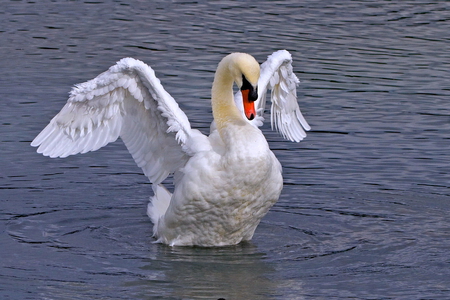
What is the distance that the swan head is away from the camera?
888 cm

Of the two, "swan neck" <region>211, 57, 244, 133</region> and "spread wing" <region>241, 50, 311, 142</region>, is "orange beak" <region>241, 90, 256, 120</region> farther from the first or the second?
"spread wing" <region>241, 50, 311, 142</region>

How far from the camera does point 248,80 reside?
29.3 feet

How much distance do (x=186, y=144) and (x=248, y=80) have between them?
851 millimetres

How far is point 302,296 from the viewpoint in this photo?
318 inches

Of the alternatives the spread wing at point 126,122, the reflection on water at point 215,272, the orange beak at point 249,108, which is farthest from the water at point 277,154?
the orange beak at point 249,108

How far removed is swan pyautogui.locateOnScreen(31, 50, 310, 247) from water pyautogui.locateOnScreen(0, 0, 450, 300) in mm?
288

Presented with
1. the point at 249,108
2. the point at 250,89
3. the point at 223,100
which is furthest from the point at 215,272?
the point at 223,100

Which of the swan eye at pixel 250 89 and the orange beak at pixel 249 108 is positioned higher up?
the swan eye at pixel 250 89

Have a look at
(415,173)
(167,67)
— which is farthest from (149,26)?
(415,173)

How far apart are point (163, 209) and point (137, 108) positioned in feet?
3.46

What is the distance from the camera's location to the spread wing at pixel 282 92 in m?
10.6

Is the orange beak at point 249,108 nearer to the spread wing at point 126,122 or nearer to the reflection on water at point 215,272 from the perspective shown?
the spread wing at point 126,122

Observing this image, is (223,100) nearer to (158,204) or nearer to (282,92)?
(158,204)

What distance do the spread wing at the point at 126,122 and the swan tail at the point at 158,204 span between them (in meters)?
0.21
